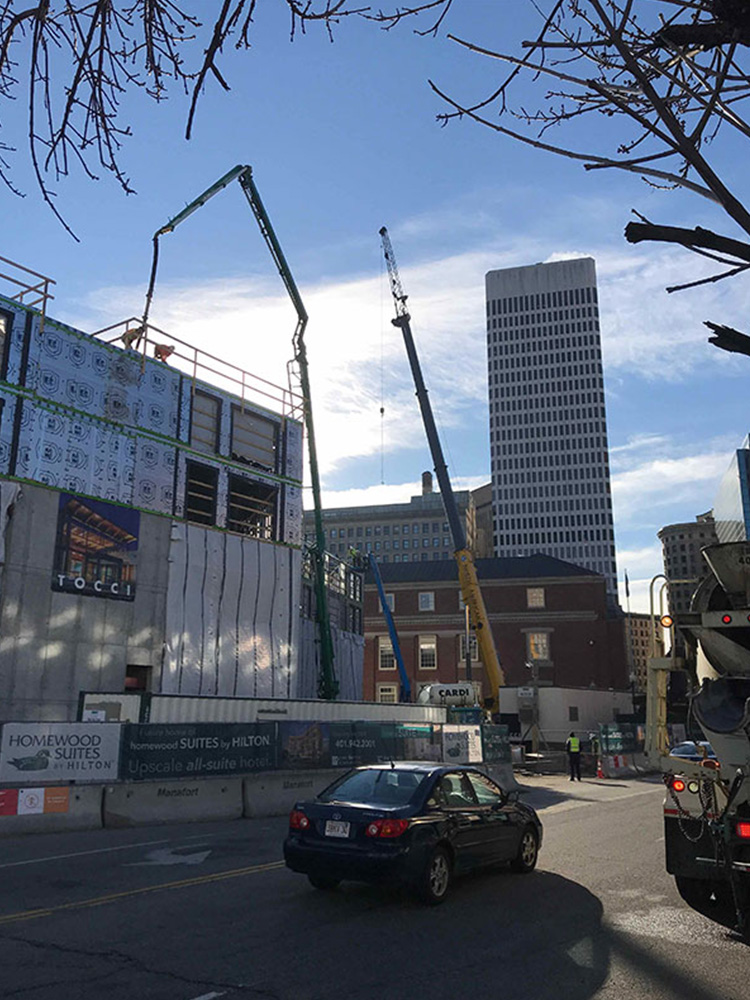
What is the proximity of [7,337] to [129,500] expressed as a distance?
6.43m

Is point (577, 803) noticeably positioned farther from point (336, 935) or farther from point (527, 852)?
point (336, 935)

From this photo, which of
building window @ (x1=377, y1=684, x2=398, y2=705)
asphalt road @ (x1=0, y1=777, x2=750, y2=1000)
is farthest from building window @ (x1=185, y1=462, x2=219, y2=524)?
building window @ (x1=377, y1=684, x2=398, y2=705)

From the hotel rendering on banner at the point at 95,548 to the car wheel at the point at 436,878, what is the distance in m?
19.1

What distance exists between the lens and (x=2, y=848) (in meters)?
12.5

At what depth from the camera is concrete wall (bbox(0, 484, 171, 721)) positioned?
23381mm

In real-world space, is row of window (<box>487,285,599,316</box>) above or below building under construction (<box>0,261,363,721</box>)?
above

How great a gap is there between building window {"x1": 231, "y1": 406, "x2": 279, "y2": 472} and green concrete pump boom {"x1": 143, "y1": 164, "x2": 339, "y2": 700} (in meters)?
3.38

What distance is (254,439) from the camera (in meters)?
34.2

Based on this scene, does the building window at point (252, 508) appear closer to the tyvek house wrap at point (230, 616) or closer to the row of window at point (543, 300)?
the tyvek house wrap at point (230, 616)

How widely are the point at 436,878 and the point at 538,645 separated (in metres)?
62.8

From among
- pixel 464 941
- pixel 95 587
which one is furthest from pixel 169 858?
pixel 95 587

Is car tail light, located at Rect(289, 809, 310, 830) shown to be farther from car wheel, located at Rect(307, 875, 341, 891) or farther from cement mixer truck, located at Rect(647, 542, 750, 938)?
cement mixer truck, located at Rect(647, 542, 750, 938)

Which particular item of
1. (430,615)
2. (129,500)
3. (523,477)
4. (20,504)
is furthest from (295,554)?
(523,477)

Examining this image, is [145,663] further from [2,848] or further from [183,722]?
[2,848]
